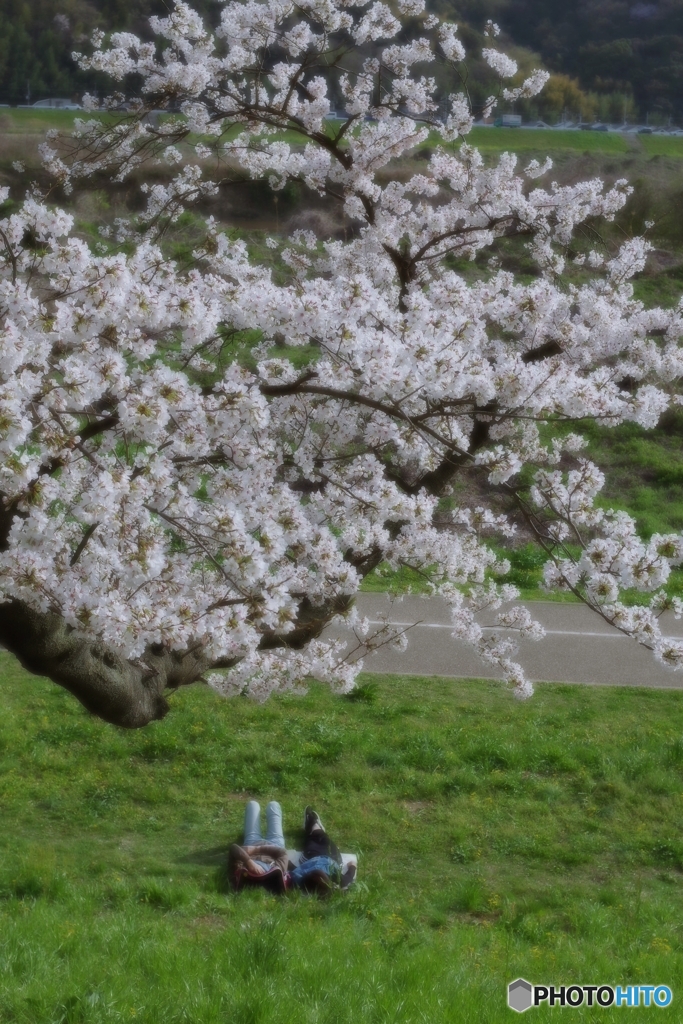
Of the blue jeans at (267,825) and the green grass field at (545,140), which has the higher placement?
the green grass field at (545,140)

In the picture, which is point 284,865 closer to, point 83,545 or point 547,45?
point 83,545

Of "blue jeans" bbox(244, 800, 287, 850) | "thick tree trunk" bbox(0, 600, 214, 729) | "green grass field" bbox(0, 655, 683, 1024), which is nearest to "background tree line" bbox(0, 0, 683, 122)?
"thick tree trunk" bbox(0, 600, 214, 729)

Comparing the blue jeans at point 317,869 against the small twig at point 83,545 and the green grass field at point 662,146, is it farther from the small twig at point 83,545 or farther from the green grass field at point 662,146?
the green grass field at point 662,146

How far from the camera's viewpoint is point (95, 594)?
3.16 metres

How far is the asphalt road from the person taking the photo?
832 centimetres

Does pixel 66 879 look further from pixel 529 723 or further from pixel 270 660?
pixel 529 723

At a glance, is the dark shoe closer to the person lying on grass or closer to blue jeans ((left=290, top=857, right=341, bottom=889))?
the person lying on grass

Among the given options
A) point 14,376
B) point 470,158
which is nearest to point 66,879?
point 14,376

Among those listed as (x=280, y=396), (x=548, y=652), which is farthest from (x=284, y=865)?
(x=548, y=652)

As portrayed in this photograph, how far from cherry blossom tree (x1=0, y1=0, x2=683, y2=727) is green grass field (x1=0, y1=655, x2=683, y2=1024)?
1107 millimetres

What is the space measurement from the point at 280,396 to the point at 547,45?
529 cm

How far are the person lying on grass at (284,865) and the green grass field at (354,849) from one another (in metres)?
0.11

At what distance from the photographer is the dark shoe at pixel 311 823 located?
562cm

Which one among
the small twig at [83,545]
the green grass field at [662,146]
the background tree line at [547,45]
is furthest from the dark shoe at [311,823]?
the green grass field at [662,146]
